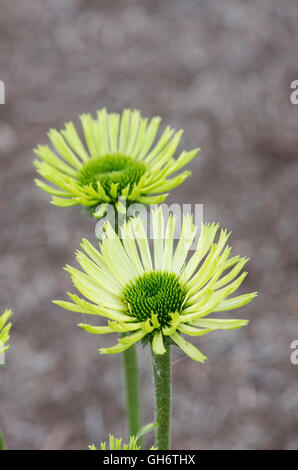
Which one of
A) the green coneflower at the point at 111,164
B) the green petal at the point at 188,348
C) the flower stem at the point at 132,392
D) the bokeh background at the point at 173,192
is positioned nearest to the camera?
the green petal at the point at 188,348

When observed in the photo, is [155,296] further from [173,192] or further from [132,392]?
[173,192]

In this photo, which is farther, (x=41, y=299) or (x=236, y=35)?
(x=236, y=35)

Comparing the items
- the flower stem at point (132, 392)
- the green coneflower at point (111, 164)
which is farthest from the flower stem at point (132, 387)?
the green coneflower at point (111, 164)
